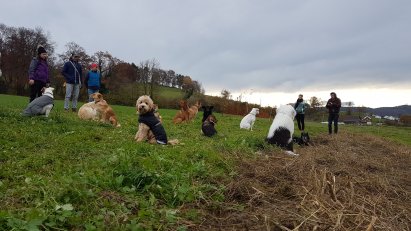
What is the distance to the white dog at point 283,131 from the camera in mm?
9852

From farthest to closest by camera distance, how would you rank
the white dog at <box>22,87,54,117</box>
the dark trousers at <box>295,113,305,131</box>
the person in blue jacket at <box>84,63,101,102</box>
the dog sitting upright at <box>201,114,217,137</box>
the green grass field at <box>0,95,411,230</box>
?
1. the dark trousers at <box>295,113,305,131</box>
2. the person in blue jacket at <box>84,63,101,102</box>
3. the dog sitting upright at <box>201,114,217,137</box>
4. the white dog at <box>22,87,54,117</box>
5. the green grass field at <box>0,95,411,230</box>

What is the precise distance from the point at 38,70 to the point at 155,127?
5.79 metres

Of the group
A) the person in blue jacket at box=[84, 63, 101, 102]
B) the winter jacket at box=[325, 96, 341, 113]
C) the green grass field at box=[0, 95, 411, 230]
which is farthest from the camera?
the winter jacket at box=[325, 96, 341, 113]

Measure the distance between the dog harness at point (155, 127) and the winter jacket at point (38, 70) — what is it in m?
5.13

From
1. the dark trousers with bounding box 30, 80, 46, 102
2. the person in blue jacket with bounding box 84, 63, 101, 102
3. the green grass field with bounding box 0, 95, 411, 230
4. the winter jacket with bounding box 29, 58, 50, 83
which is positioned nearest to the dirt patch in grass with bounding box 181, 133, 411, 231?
the green grass field with bounding box 0, 95, 411, 230

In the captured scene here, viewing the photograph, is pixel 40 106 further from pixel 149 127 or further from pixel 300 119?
pixel 300 119

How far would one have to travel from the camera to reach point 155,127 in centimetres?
850

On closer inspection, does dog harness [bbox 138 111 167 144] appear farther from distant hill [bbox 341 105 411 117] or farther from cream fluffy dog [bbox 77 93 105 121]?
distant hill [bbox 341 105 411 117]

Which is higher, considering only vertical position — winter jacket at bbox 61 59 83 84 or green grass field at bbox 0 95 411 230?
winter jacket at bbox 61 59 83 84

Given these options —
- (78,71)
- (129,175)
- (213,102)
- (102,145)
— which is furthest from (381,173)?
(213,102)

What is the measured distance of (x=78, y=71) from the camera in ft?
46.2

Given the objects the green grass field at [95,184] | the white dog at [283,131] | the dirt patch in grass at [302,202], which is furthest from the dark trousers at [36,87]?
the dirt patch in grass at [302,202]

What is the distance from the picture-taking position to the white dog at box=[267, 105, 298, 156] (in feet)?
32.3

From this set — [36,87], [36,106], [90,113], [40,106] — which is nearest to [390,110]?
[90,113]
